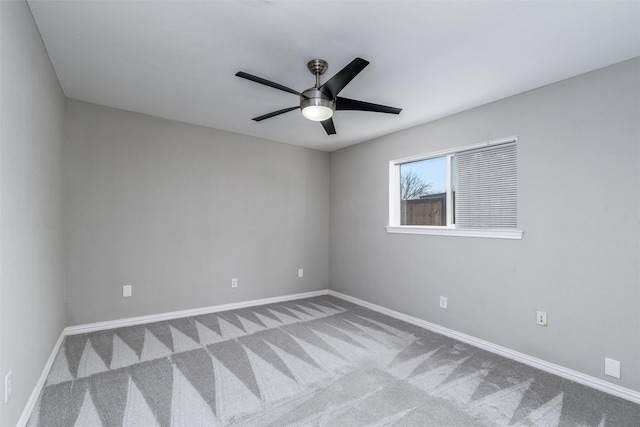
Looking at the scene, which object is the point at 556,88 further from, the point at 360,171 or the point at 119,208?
the point at 119,208

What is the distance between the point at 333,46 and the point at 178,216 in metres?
2.78

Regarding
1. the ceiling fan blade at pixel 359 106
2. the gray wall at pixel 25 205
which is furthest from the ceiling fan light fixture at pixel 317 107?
the gray wall at pixel 25 205

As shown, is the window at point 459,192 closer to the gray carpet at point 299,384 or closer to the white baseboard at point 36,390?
the gray carpet at point 299,384

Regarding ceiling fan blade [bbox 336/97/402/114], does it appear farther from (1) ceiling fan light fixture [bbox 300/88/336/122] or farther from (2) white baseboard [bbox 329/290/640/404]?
(2) white baseboard [bbox 329/290/640/404]

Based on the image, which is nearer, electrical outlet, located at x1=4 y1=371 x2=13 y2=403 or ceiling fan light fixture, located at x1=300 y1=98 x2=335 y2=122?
electrical outlet, located at x1=4 y1=371 x2=13 y2=403

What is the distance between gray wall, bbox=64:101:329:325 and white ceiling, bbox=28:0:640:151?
65 centimetres

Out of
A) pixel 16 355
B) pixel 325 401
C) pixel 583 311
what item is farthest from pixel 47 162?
pixel 583 311

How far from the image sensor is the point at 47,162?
241 cm

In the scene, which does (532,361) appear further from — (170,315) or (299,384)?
(170,315)

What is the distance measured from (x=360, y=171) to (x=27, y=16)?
3.66 m

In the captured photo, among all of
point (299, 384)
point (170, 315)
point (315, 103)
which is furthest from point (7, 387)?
point (315, 103)

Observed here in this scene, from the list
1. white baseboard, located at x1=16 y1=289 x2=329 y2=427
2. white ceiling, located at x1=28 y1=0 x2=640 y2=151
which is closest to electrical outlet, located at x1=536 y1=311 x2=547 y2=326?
white ceiling, located at x1=28 y1=0 x2=640 y2=151

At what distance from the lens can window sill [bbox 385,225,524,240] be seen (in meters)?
2.84

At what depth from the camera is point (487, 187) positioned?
122 inches
